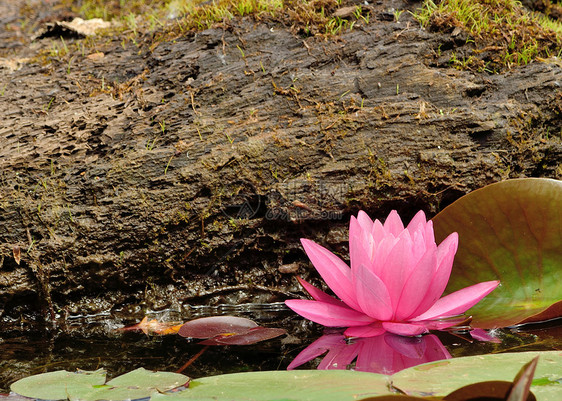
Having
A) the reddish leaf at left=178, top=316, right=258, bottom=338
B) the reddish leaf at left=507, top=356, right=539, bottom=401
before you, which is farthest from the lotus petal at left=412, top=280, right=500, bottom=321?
the reddish leaf at left=507, top=356, right=539, bottom=401

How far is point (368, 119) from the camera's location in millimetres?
2062

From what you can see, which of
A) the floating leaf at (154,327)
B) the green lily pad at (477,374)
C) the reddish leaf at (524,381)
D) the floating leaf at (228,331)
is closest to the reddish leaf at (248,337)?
the floating leaf at (228,331)

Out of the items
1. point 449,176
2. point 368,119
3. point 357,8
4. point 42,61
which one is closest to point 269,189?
point 368,119

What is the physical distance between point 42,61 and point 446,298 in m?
2.48

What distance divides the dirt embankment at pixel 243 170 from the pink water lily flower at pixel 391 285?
1.63 ft

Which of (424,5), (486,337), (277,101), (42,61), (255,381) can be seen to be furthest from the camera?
(42,61)

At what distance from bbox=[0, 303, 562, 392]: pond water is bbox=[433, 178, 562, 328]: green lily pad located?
87mm

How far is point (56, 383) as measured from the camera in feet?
3.64

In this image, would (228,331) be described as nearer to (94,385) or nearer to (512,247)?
(94,385)

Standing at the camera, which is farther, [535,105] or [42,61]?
[42,61]

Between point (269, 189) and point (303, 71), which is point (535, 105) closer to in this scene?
point (303, 71)

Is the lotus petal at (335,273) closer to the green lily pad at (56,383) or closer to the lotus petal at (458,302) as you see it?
the lotus petal at (458,302)

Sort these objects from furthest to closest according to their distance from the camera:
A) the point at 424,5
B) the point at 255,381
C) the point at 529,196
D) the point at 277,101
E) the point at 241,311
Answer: the point at 424,5
the point at 277,101
the point at 241,311
the point at 529,196
the point at 255,381

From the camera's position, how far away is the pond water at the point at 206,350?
1.26 m
